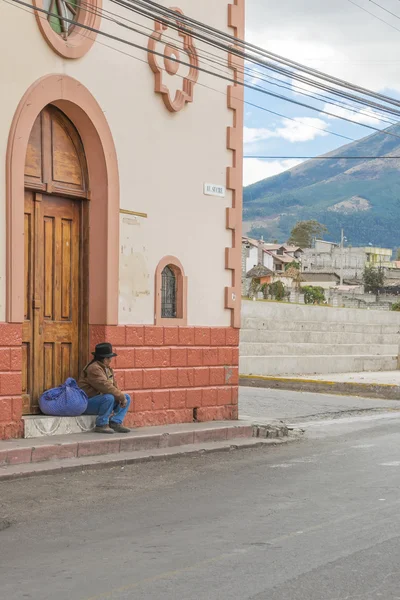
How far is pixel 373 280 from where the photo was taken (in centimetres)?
10094

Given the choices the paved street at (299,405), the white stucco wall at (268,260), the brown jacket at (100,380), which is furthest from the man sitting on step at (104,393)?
the white stucco wall at (268,260)

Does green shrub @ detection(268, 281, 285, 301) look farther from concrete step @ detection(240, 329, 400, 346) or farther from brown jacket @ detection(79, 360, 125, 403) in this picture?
brown jacket @ detection(79, 360, 125, 403)

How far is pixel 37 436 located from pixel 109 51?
17.4ft

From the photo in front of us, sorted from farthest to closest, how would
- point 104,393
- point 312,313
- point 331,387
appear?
point 312,313
point 331,387
point 104,393

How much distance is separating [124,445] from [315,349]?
20.9m

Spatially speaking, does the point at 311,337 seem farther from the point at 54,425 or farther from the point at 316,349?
the point at 54,425

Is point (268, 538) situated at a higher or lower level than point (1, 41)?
lower

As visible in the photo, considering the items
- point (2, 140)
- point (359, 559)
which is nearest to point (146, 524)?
point (359, 559)

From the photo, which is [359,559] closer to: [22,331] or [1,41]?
[22,331]

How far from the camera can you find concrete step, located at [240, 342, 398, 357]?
28859 millimetres

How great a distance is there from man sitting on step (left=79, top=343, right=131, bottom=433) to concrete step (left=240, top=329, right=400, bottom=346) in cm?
1666

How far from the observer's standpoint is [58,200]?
43.2ft

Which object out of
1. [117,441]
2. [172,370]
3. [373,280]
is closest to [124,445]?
[117,441]

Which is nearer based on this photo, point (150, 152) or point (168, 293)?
point (150, 152)
